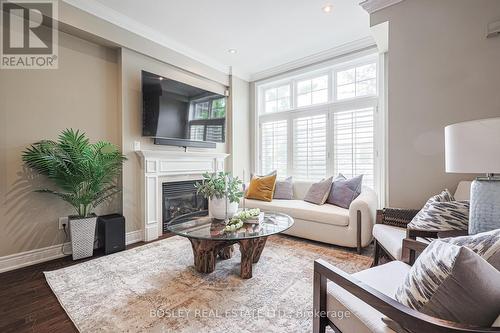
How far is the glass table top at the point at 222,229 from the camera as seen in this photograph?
1969 mm

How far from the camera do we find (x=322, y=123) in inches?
154

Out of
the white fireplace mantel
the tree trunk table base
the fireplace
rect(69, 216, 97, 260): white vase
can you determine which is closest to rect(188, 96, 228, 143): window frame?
the white fireplace mantel

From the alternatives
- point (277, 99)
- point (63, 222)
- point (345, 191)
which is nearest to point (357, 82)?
point (277, 99)

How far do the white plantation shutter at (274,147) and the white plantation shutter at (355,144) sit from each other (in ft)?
3.22

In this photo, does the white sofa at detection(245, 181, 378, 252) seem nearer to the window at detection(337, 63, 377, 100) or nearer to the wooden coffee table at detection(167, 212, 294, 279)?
the wooden coffee table at detection(167, 212, 294, 279)

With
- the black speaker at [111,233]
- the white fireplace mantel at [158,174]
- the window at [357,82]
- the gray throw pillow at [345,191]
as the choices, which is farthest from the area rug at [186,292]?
the window at [357,82]

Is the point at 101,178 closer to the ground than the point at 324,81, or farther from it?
closer to the ground

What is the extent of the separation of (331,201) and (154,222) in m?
2.53

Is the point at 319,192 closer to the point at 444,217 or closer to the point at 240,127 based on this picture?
the point at 444,217

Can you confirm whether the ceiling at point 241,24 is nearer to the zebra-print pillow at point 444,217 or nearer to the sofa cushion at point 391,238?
the zebra-print pillow at point 444,217

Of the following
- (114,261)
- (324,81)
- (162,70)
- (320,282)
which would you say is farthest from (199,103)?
(320,282)

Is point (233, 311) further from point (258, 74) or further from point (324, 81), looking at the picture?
point (258, 74)

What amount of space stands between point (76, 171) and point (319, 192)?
3.05 metres

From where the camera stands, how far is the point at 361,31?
10.5ft
